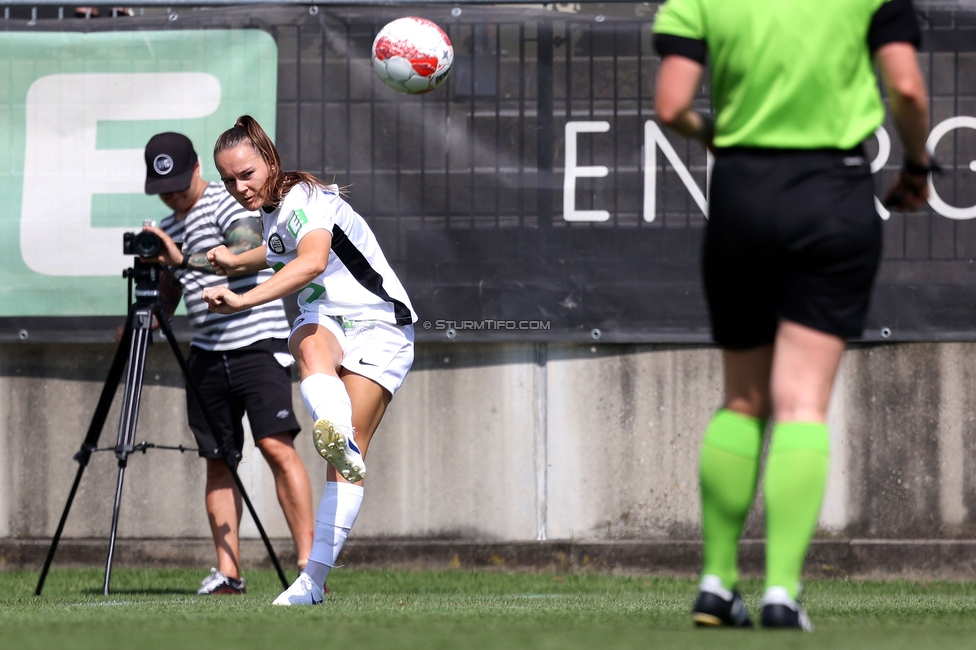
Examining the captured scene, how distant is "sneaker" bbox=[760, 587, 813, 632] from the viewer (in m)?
2.60

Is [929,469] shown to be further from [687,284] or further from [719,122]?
[719,122]

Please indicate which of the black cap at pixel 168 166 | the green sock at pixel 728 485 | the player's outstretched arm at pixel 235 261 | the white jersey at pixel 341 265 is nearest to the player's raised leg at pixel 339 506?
the white jersey at pixel 341 265

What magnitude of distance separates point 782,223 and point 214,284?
3.35 metres

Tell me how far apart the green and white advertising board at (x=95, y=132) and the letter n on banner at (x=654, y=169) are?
1.85 m

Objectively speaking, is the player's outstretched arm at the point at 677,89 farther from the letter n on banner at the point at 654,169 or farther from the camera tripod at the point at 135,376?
the letter n on banner at the point at 654,169

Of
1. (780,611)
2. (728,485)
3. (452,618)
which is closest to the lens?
(780,611)

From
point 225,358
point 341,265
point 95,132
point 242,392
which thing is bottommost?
point 242,392

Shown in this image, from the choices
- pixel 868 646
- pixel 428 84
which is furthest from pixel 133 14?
pixel 868 646

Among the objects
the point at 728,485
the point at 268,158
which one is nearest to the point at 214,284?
Answer: the point at 268,158

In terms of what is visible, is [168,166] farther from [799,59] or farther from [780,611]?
[780,611]

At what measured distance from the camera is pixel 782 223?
8.89ft

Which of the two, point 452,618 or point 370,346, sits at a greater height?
point 370,346

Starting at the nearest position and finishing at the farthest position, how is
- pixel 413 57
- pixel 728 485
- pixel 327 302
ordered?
1. pixel 728 485
2. pixel 327 302
3. pixel 413 57

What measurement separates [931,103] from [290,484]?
3551mm
